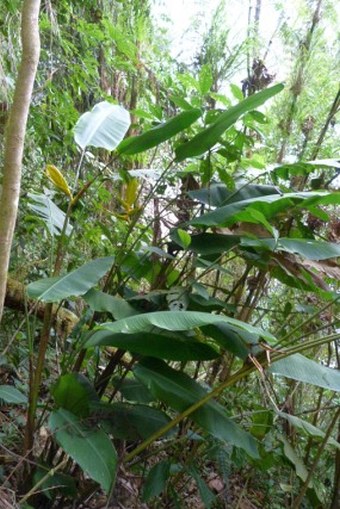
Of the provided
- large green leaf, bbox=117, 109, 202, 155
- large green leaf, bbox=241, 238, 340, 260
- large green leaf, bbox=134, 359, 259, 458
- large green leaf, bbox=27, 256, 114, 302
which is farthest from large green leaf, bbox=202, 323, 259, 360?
large green leaf, bbox=117, 109, 202, 155

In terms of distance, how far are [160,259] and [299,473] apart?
3.61 ft

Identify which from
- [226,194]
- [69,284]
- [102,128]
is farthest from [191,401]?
[102,128]

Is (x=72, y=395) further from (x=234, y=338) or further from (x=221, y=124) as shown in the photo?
(x=221, y=124)

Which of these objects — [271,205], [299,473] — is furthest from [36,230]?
[299,473]

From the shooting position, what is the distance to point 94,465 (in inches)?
54.0

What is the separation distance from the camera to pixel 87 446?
1430 mm

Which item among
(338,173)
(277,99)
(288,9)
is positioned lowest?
(338,173)

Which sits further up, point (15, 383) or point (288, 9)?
point (288, 9)

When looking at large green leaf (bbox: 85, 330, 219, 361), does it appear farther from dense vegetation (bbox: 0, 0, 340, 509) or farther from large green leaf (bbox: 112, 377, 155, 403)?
large green leaf (bbox: 112, 377, 155, 403)

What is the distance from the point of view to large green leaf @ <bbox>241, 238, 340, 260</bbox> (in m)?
1.56

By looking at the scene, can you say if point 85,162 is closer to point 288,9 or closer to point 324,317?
point 324,317

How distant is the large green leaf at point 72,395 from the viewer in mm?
1595

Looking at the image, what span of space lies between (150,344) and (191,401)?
249mm

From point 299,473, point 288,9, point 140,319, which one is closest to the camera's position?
point 140,319
